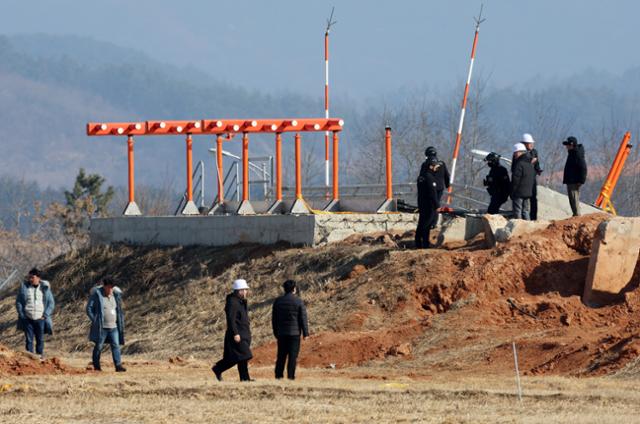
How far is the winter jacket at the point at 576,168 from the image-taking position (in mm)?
30969

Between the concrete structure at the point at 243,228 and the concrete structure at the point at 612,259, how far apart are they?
7198 mm

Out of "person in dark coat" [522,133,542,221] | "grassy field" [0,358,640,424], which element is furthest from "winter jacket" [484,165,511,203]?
"grassy field" [0,358,640,424]

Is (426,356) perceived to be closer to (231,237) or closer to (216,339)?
(216,339)

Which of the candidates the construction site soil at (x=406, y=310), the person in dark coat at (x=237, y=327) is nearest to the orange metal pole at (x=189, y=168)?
the construction site soil at (x=406, y=310)

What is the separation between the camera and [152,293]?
35.7 metres

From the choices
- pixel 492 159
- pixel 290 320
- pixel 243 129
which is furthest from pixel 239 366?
pixel 243 129

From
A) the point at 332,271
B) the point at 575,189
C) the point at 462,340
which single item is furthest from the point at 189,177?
the point at 462,340

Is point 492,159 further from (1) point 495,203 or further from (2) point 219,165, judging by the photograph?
(2) point 219,165

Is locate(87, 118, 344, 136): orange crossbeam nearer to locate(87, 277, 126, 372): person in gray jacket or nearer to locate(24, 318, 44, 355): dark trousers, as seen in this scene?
locate(24, 318, 44, 355): dark trousers

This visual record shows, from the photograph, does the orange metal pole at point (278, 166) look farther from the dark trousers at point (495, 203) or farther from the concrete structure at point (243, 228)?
the dark trousers at point (495, 203)

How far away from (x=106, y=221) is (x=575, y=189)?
13.0 m

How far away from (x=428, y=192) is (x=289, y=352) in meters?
7.83

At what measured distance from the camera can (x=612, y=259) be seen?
91.6ft

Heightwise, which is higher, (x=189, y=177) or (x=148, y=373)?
(x=189, y=177)
